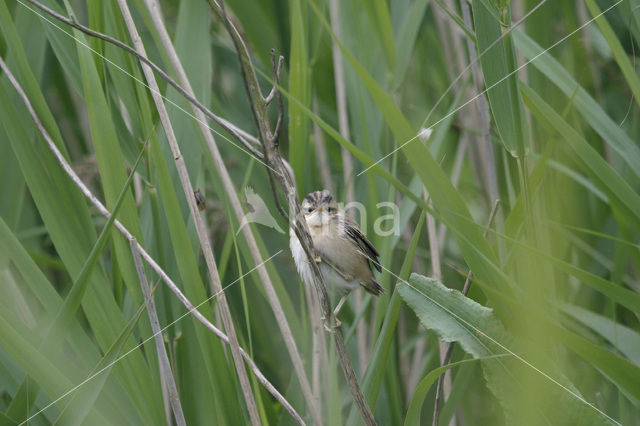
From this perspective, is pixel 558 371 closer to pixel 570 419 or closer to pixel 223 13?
pixel 570 419

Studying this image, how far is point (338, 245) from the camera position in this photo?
205 centimetres

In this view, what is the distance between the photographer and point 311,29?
2096 millimetres

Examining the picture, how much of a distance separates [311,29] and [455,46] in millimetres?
547

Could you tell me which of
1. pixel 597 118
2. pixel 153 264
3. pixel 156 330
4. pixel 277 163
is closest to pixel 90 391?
pixel 156 330

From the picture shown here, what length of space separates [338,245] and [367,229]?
27 cm

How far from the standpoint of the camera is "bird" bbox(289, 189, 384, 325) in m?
1.92

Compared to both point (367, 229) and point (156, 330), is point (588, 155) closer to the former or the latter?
point (367, 229)

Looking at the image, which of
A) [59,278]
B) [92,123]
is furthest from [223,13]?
[59,278]

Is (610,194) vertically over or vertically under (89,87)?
under

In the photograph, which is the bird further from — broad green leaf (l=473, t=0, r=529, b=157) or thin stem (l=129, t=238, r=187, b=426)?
broad green leaf (l=473, t=0, r=529, b=157)

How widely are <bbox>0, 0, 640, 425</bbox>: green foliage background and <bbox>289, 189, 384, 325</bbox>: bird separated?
82mm

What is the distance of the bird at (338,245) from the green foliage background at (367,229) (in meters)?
0.08

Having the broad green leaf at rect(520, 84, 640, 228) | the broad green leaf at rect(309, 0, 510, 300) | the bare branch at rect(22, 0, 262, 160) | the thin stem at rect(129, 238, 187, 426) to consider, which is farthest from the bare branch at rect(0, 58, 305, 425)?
the broad green leaf at rect(520, 84, 640, 228)

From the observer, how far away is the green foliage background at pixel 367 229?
115 centimetres
